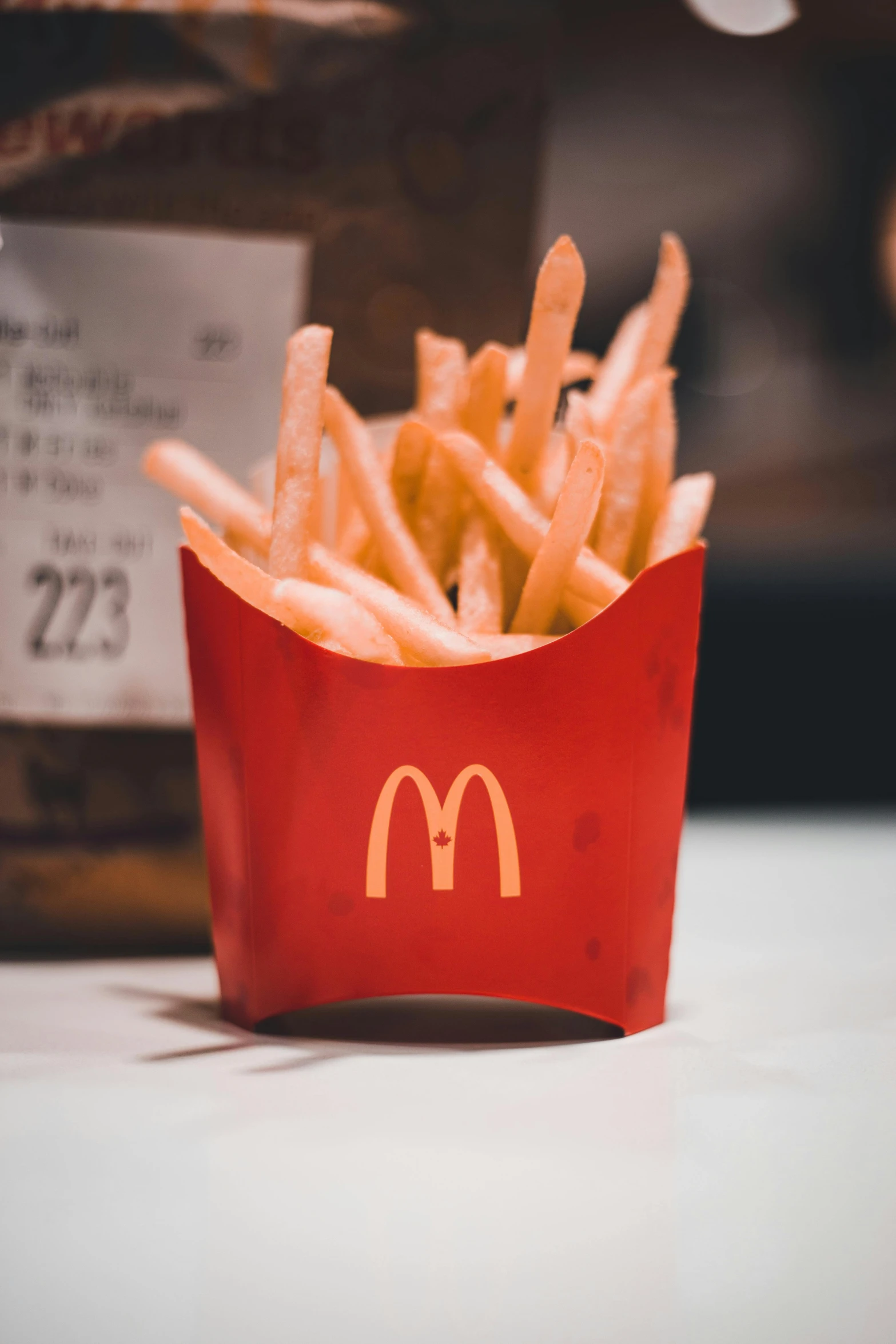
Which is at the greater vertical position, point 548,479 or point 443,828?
point 548,479

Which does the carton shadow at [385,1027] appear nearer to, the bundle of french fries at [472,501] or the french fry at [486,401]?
the bundle of french fries at [472,501]

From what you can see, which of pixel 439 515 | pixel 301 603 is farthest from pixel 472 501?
pixel 301 603

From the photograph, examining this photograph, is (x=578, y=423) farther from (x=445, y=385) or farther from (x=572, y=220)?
(x=572, y=220)

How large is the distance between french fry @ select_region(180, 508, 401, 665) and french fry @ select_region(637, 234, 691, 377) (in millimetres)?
354

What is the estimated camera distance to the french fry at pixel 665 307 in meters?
0.89

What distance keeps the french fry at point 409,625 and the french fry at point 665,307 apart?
31 cm

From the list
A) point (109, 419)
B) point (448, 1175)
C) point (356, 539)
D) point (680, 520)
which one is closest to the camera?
point (448, 1175)

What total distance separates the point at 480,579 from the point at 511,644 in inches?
3.3

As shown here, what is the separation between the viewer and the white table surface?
1.48 feet

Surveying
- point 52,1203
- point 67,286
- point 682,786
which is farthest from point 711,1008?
point 67,286

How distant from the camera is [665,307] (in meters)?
0.90

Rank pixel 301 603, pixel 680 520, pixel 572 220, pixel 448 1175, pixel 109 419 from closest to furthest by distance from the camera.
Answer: pixel 448 1175, pixel 301 603, pixel 680 520, pixel 109 419, pixel 572 220

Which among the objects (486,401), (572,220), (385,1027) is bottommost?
(385,1027)

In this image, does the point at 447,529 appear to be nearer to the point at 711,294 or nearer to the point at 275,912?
the point at 275,912
